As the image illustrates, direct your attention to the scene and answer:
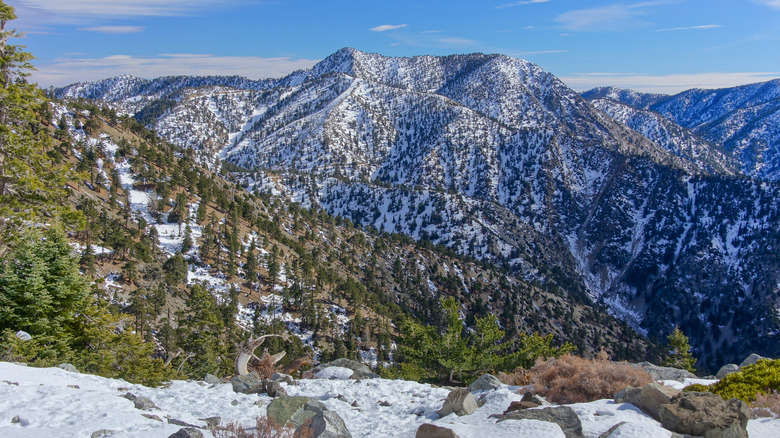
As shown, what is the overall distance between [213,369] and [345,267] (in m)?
77.3

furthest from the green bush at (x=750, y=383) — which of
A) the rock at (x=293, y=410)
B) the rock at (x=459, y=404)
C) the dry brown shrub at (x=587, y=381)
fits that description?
the rock at (x=293, y=410)

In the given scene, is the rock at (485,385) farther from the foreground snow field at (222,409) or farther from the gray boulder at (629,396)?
the gray boulder at (629,396)

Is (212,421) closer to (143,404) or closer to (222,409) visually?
(222,409)

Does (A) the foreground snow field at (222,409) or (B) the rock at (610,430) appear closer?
(A) the foreground snow field at (222,409)

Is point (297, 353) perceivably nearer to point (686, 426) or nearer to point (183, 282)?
point (183, 282)

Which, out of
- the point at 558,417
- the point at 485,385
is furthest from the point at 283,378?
the point at 558,417

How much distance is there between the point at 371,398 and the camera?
50.2ft

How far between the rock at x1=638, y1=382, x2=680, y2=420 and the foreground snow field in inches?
11.9

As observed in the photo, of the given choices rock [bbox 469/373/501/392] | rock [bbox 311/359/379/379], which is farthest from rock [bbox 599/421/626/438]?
rock [bbox 311/359/379/379]

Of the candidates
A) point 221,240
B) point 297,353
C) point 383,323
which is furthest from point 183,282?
point 383,323

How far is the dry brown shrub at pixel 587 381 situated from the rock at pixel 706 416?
351 cm

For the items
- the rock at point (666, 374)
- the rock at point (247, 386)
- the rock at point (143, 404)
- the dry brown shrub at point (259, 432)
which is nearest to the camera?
the dry brown shrub at point (259, 432)

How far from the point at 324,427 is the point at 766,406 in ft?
40.3

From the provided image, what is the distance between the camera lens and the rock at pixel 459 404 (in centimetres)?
1277
